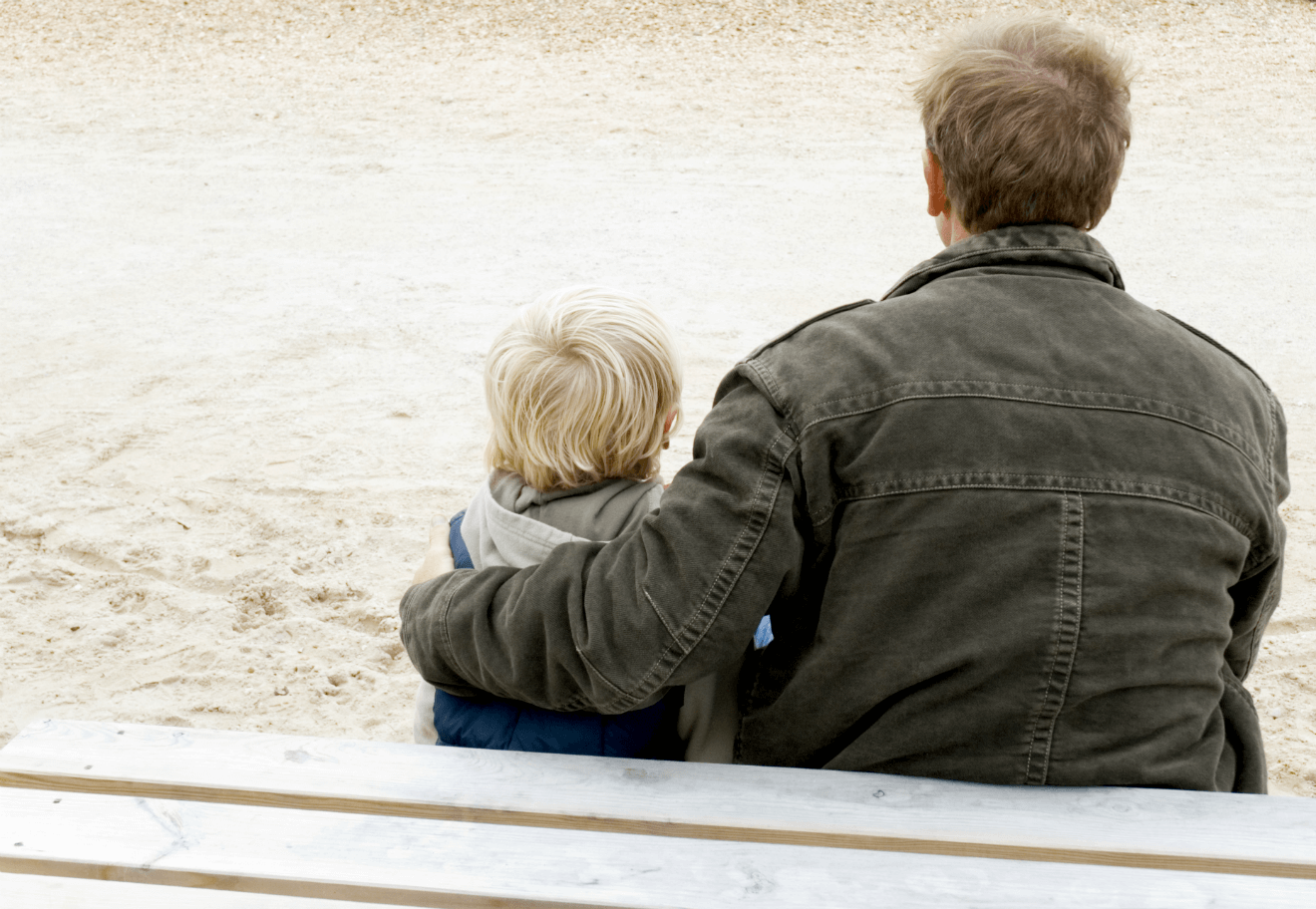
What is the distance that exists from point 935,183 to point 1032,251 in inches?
8.8

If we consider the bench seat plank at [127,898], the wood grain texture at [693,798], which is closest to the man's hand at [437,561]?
the wood grain texture at [693,798]

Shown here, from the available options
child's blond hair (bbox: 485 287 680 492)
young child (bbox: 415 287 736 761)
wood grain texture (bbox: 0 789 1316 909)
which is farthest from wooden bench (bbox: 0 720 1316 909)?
child's blond hair (bbox: 485 287 680 492)

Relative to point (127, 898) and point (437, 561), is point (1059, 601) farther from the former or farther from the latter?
point (127, 898)

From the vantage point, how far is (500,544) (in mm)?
1982

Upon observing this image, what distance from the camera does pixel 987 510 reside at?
5.08 feet

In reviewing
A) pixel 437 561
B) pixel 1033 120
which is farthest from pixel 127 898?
pixel 1033 120

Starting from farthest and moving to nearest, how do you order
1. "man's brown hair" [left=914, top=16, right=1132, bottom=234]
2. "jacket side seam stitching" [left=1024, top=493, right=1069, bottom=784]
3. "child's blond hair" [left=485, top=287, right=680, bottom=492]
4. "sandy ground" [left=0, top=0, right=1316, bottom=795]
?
"sandy ground" [left=0, top=0, right=1316, bottom=795]
"child's blond hair" [left=485, top=287, right=680, bottom=492]
"man's brown hair" [left=914, top=16, right=1132, bottom=234]
"jacket side seam stitching" [left=1024, top=493, right=1069, bottom=784]

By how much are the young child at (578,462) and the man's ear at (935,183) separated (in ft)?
1.51

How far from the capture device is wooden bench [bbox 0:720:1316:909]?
1595 mm

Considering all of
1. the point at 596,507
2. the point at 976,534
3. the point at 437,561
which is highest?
the point at 976,534

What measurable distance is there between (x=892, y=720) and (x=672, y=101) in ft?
28.8

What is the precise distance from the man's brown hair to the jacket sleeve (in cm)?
43

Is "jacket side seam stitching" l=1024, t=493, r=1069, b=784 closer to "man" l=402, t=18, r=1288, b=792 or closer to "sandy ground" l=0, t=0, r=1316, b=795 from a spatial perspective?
"man" l=402, t=18, r=1288, b=792

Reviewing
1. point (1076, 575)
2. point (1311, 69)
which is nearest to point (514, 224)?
point (1076, 575)
